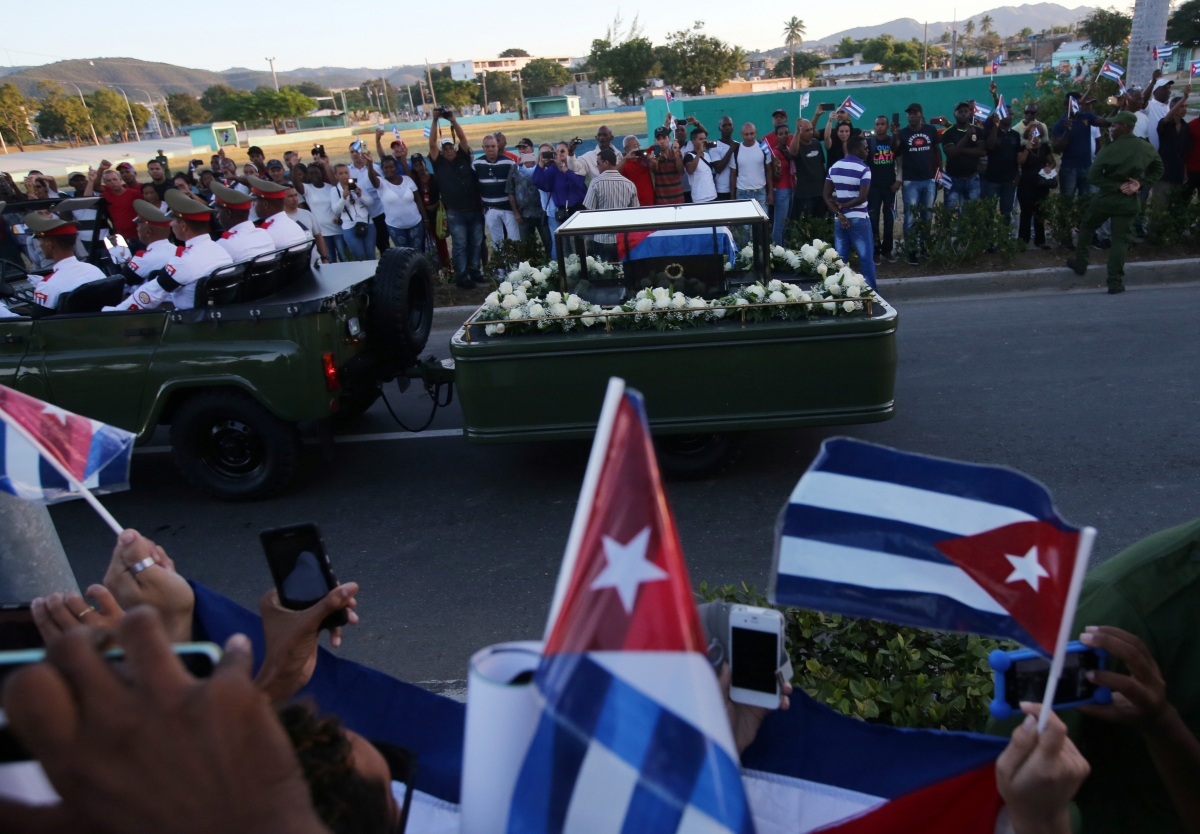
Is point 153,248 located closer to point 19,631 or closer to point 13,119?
point 19,631

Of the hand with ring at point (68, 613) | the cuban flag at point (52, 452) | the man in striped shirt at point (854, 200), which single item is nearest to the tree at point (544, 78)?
the man in striped shirt at point (854, 200)

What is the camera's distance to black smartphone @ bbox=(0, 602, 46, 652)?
89.4 inches

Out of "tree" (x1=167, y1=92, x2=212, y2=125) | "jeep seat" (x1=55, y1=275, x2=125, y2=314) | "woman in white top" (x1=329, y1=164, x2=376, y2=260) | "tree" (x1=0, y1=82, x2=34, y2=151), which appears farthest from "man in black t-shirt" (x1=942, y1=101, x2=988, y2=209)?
"tree" (x1=167, y1=92, x2=212, y2=125)

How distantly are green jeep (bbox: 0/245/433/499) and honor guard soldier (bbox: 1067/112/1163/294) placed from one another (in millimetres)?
7894

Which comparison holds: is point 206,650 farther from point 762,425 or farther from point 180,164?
point 180,164

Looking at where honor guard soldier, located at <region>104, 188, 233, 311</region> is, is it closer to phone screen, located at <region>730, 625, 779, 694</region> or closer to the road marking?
the road marking

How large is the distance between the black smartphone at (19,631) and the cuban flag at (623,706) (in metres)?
1.63

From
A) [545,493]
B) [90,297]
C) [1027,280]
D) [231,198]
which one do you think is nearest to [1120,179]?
[1027,280]

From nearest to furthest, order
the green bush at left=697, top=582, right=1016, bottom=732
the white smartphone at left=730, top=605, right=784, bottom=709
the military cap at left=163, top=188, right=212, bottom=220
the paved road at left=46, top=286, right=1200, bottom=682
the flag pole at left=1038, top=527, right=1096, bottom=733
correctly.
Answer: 1. the flag pole at left=1038, top=527, right=1096, bottom=733
2. the white smartphone at left=730, top=605, right=784, bottom=709
3. the green bush at left=697, top=582, right=1016, bottom=732
4. the paved road at left=46, top=286, right=1200, bottom=682
5. the military cap at left=163, top=188, right=212, bottom=220

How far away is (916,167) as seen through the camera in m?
11.0

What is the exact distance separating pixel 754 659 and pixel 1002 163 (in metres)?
11.0

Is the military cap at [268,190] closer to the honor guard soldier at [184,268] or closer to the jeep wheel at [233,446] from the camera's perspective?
the honor guard soldier at [184,268]

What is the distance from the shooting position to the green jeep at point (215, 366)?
5.55 metres

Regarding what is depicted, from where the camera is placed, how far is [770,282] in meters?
5.62
